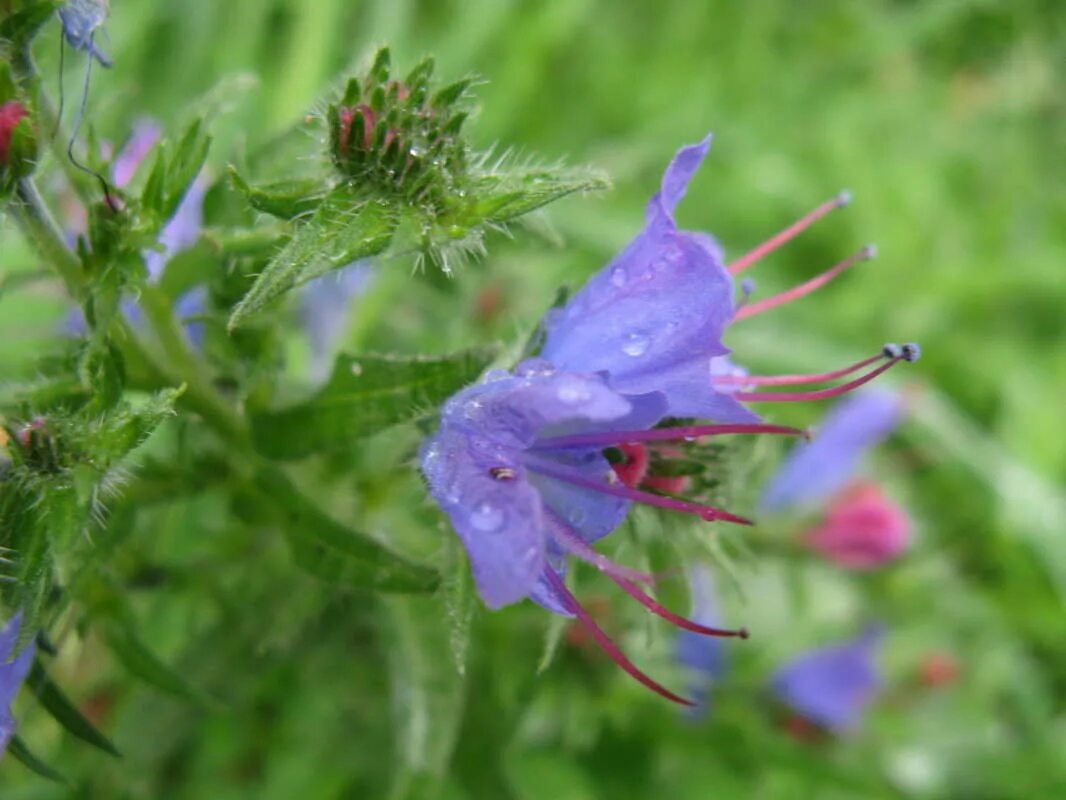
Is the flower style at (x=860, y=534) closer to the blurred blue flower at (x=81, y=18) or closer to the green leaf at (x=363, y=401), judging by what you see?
the green leaf at (x=363, y=401)

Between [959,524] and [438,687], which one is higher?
[438,687]

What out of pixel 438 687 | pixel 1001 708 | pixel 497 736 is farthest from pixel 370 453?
pixel 1001 708

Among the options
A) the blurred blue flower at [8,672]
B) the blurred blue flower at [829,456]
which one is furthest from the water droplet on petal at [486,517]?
the blurred blue flower at [829,456]

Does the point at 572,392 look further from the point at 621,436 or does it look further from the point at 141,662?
the point at 141,662

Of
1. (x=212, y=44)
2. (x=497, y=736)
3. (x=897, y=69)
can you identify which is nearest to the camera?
(x=497, y=736)

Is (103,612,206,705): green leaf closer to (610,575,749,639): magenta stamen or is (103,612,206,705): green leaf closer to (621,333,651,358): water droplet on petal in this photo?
(610,575,749,639): magenta stamen

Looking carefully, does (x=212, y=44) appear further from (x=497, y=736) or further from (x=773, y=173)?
(x=497, y=736)

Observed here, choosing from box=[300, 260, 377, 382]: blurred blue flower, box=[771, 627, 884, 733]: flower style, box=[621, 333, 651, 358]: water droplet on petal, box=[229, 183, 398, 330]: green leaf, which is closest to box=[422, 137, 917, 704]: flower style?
box=[621, 333, 651, 358]: water droplet on petal
